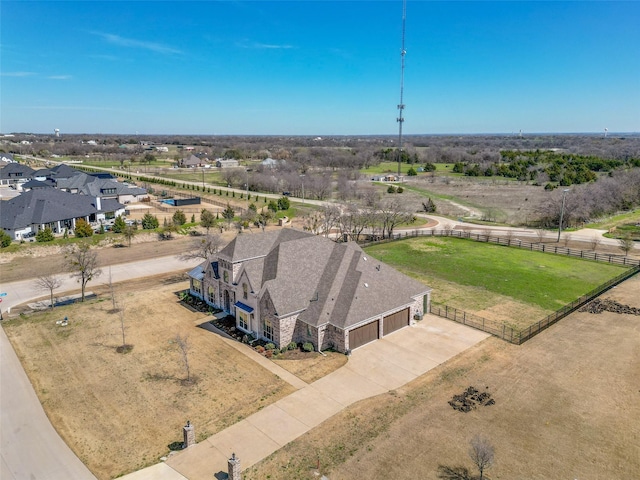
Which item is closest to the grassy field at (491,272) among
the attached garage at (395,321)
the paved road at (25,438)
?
the attached garage at (395,321)

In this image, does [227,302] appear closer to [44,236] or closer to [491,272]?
[491,272]

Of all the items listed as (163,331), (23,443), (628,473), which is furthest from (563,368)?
(23,443)

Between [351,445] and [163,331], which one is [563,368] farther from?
[163,331]

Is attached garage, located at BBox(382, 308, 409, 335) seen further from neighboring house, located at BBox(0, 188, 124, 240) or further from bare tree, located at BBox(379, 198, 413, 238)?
neighboring house, located at BBox(0, 188, 124, 240)

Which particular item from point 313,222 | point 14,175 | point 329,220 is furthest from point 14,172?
point 329,220

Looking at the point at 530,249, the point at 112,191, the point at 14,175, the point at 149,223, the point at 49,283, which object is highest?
the point at 14,175

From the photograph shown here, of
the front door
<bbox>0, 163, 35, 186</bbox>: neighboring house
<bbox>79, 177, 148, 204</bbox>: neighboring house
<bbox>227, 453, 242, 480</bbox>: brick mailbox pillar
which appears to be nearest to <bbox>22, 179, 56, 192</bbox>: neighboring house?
<bbox>79, 177, 148, 204</bbox>: neighboring house

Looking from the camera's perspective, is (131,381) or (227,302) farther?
(227,302)
